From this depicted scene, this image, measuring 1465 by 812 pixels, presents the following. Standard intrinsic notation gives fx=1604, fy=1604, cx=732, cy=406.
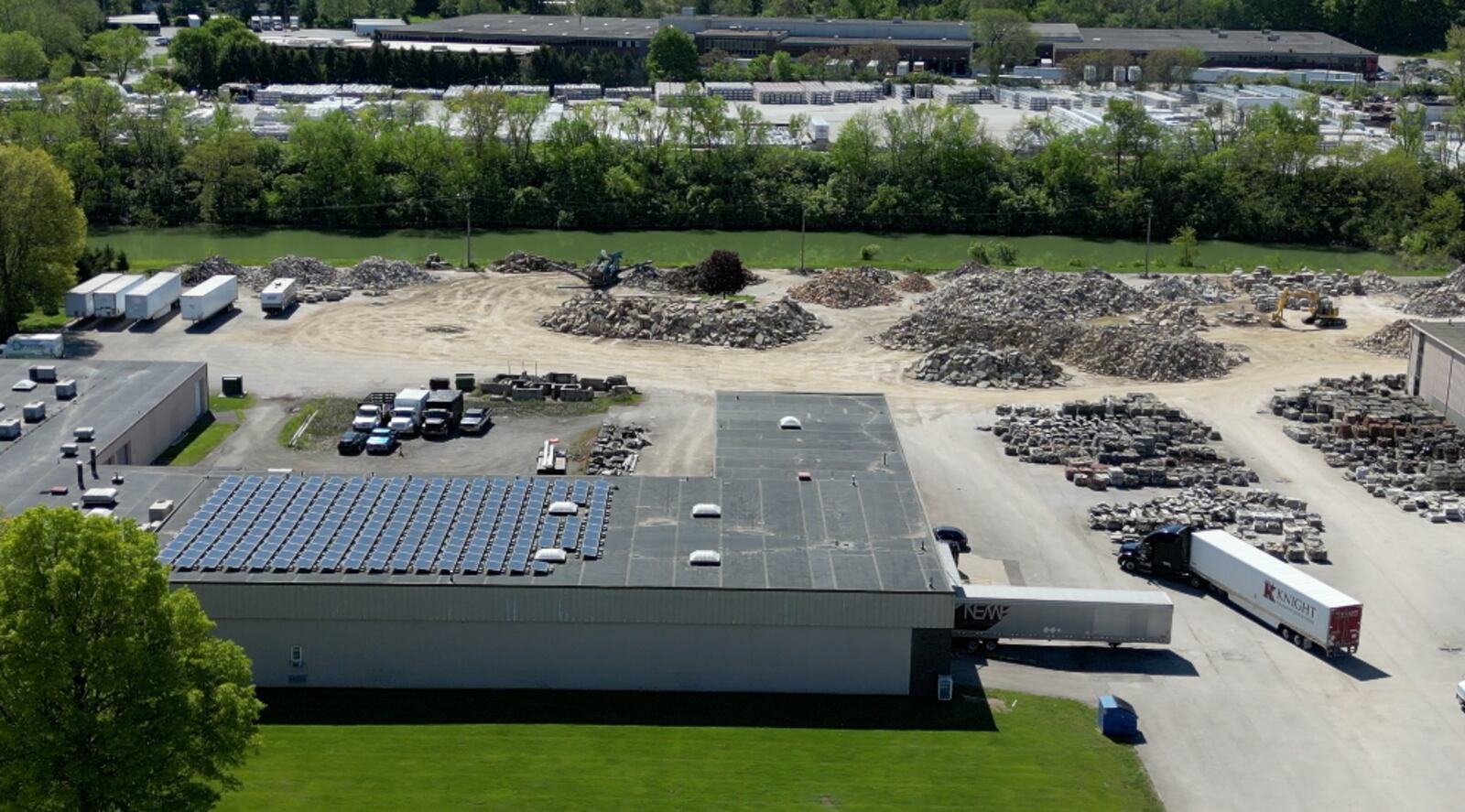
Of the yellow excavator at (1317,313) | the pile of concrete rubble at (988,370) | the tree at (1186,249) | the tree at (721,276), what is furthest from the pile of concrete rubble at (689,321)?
the tree at (1186,249)

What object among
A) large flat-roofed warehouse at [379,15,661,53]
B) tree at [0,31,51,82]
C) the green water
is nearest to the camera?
the green water

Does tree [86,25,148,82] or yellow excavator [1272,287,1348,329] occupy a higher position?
Answer: tree [86,25,148,82]

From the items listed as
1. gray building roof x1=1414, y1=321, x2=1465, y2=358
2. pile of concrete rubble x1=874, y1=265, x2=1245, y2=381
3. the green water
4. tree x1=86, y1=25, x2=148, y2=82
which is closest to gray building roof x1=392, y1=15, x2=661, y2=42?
tree x1=86, y1=25, x2=148, y2=82

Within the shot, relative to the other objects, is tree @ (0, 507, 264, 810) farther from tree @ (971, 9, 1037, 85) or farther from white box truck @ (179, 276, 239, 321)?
tree @ (971, 9, 1037, 85)

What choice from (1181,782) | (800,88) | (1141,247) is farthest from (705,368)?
(800,88)

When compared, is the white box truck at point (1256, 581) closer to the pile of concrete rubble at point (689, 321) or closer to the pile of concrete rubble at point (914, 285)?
the pile of concrete rubble at point (689, 321)

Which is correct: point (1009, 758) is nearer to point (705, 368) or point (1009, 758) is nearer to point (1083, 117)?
point (705, 368)

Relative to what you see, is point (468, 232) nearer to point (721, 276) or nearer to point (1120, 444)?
point (721, 276)
